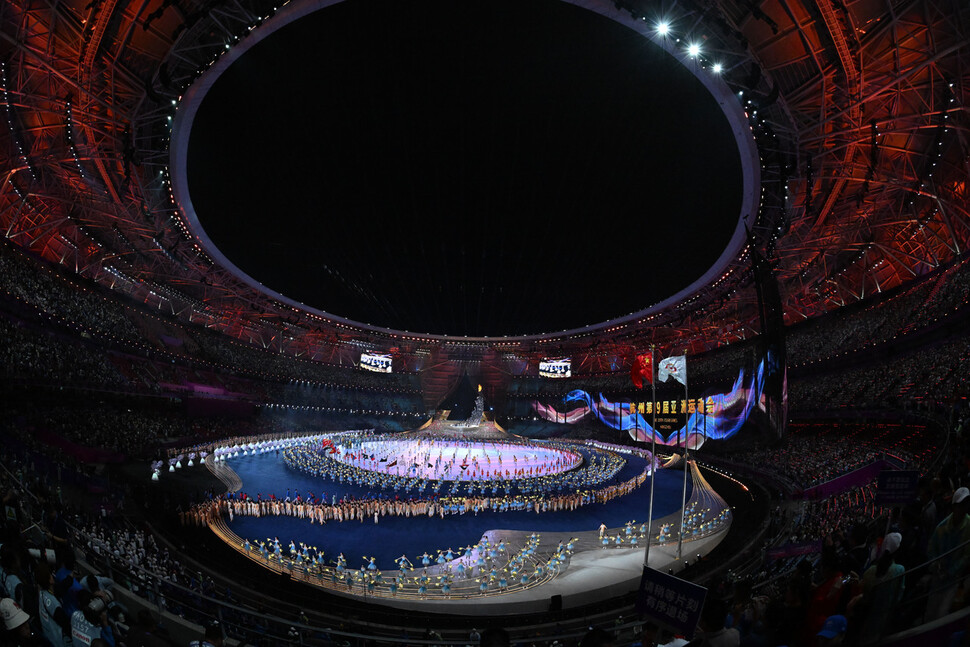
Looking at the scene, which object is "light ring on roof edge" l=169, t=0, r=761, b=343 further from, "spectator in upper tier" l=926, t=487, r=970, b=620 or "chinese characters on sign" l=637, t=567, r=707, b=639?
"chinese characters on sign" l=637, t=567, r=707, b=639

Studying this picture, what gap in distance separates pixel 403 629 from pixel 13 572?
8194mm

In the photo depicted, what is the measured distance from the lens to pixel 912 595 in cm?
494

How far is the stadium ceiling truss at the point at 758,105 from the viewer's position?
16.7m

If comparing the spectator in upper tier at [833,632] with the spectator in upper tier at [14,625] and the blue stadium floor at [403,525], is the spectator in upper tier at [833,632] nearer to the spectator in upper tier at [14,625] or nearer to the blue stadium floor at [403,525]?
the spectator in upper tier at [14,625]

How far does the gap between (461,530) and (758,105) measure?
20357 mm

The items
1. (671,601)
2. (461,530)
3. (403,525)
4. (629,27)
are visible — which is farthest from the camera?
(403,525)

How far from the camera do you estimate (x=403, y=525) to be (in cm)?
2208

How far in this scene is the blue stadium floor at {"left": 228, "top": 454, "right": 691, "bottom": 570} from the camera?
62.6 ft

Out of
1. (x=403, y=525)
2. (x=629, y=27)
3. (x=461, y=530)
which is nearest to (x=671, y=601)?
(x=461, y=530)

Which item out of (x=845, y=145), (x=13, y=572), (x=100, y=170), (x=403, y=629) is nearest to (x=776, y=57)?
(x=845, y=145)

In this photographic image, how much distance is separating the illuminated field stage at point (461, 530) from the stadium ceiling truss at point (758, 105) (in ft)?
46.4

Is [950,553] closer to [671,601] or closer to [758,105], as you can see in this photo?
[671,601]

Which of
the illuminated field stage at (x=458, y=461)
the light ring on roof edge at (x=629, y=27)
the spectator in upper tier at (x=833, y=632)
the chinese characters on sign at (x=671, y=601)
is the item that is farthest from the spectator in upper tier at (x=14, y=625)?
the illuminated field stage at (x=458, y=461)

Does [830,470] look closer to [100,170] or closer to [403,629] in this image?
[403,629]
